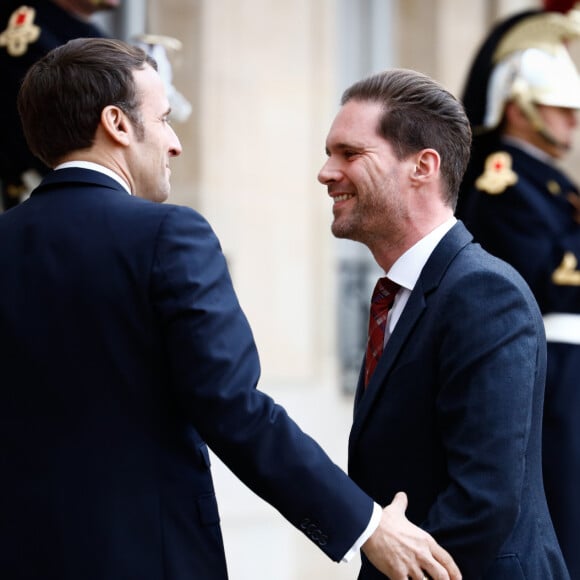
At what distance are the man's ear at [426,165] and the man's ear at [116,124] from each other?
64cm

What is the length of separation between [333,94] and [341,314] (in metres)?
1.21

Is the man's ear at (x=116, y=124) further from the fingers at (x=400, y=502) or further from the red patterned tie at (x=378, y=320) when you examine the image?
the fingers at (x=400, y=502)

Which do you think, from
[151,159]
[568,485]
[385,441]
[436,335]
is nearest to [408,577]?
[385,441]

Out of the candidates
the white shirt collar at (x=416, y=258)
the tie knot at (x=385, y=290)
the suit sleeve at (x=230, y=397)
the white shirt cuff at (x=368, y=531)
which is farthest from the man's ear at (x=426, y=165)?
the white shirt cuff at (x=368, y=531)

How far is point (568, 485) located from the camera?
15.5 feet

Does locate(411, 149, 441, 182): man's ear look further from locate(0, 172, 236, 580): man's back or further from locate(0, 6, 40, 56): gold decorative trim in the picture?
locate(0, 6, 40, 56): gold decorative trim

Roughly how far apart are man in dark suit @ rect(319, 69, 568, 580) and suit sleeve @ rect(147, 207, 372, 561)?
0.50 feet

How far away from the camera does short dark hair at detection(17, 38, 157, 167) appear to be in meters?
2.59

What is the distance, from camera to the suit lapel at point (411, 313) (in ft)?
8.54

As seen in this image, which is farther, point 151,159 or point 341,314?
point 341,314

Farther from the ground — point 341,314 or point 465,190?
point 465,190

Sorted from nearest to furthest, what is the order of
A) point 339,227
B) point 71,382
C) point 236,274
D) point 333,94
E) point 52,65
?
point 71,382 < point 52,65 < point 339,227 < point 236,274 < point 333,94

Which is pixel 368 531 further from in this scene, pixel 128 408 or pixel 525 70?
pixel 525 70

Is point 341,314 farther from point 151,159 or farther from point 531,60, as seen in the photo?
point 151,159
